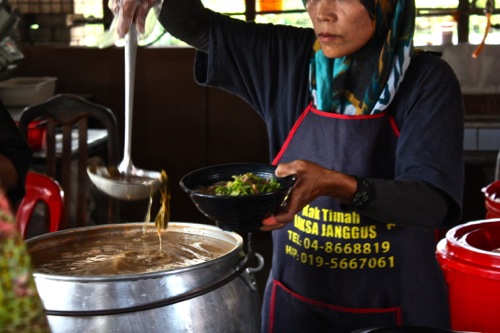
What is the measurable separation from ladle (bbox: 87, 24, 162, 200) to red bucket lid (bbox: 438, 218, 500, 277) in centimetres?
85

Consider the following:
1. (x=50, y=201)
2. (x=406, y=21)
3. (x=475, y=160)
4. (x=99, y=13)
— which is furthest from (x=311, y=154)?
(x=99, y=13)

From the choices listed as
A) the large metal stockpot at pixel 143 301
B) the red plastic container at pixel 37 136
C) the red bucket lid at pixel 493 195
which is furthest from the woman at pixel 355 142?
the red plastic container at pixel 37 136

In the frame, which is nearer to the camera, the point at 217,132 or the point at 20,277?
the point at 20,277

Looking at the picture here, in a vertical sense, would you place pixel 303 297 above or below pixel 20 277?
below

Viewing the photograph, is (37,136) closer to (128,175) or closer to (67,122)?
(67,122)

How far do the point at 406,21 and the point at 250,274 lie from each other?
812mm

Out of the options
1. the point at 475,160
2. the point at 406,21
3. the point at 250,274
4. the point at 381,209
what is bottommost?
the point at 475,160

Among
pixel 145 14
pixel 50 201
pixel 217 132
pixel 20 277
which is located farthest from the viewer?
pixel 217 132

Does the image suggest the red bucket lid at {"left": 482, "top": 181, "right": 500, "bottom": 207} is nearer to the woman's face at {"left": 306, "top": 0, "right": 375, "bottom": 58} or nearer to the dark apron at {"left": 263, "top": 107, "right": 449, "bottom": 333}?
the dark apron at {"left": 263, "top": 107, "right": 449, "bottom": 333}

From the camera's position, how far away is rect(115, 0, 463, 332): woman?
5.90ft

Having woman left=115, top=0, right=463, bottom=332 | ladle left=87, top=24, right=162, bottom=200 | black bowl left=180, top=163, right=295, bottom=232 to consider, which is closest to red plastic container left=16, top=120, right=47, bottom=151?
woman left=115, top=0, right=463, bottom=332

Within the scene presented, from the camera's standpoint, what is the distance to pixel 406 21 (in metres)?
1.90

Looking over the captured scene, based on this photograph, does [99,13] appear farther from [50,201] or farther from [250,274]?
[250,274]

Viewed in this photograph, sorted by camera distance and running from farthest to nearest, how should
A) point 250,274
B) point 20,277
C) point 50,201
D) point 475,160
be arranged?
point 475,160 → point 50,201 → point 250,274 → point 20,277
